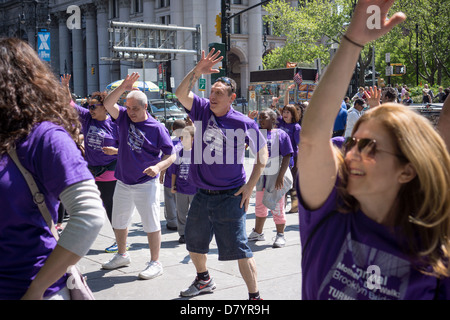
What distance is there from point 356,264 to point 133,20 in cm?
6820

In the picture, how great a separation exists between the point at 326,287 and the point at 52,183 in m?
1.10

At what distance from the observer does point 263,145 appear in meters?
5.20

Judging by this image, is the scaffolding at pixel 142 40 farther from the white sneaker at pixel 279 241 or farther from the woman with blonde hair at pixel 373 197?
the woman with blonde hair at pixel 373 197

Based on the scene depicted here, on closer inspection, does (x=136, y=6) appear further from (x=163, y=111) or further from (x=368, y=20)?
(x=368, y=20)

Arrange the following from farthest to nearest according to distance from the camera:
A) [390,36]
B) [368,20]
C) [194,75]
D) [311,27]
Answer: [311,27], [390,36], [194,75], [368,20]

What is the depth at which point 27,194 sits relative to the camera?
6.82 ft

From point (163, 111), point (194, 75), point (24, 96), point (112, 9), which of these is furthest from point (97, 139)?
point (112, 9)

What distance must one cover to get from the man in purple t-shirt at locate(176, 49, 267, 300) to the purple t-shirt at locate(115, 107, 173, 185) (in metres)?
1.18

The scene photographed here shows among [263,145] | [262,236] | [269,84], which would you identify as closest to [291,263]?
[262,236]

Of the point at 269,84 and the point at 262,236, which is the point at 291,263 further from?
the point at 269,84

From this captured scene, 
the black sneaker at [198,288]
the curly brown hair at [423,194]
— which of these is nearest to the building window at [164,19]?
the black sneaker at [198,288]

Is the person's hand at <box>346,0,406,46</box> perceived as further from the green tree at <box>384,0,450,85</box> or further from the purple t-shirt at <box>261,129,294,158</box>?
the green tree at <box>384,0,450,85</box>

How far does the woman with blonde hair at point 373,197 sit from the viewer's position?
185cm

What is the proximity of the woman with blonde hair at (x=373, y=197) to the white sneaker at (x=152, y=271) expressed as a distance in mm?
4161
